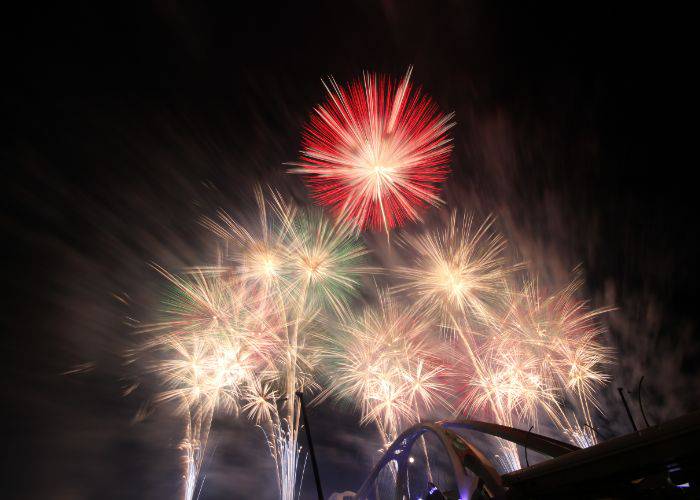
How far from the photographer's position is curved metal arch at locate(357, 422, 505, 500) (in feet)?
32.4

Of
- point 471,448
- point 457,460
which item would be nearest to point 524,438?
point 471,448

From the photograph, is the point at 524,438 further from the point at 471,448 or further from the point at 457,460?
the point at 457,460

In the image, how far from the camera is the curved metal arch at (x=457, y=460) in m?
9.89

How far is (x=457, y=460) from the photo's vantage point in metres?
11.9

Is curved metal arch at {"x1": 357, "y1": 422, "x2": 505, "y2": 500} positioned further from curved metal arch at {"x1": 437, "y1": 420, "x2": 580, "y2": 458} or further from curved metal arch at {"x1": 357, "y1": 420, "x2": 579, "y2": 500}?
curved metal arch at {"x1": 437, "y1": 420, "x2": 580, "y2": 458}

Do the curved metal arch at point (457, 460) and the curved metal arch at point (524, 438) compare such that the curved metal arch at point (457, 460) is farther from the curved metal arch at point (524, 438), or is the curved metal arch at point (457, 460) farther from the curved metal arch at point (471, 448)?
the curved metal arch at point (524, 438)

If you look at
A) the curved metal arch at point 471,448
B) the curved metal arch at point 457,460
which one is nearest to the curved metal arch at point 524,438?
the curved metal arch at point 471,448

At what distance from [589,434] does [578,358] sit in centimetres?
1406

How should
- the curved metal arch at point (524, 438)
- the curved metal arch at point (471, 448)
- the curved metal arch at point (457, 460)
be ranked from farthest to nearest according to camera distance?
the curved metal arch at point (524, 438) < the curved metal arch at point (471, 448) < the curved metal arch at point (457, 460)

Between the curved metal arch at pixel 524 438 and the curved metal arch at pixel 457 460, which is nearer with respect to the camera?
the curved metal arch at pixel 457 460

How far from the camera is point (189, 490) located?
2433 centimetres

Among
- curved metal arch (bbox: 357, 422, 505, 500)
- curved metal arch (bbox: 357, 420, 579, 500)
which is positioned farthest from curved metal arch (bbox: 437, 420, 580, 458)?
curved metal arch (bbox: 357, 422, 505, 500)

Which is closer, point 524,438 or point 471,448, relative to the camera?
point 471,448

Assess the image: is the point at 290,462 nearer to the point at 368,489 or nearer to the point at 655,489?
the point at 368,489
